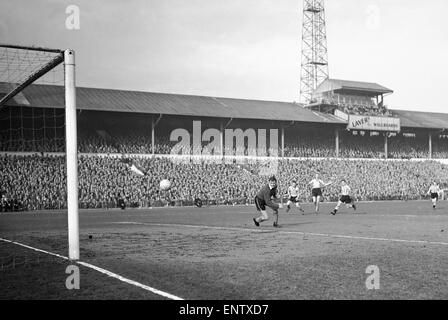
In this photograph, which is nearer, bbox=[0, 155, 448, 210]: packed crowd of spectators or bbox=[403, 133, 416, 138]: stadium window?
bbox=[0, 155, 448, 210]: packed crowd of spectators

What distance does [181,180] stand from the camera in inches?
1738

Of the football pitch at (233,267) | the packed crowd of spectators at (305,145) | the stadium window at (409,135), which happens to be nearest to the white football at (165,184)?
the packed crowd of spectators at (305,145)

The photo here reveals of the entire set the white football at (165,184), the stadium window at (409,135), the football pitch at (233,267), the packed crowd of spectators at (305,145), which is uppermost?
the stadium window at (409,135)

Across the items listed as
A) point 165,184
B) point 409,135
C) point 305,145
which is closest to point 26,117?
point 165,184

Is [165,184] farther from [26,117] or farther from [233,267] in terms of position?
[233,267]

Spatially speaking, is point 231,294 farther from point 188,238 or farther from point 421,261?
point 188,238

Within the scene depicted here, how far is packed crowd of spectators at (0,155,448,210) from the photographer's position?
37.2m

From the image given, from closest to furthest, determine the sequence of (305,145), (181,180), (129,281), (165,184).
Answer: (129,281)
(165,184)
(181,180)
(305,145)

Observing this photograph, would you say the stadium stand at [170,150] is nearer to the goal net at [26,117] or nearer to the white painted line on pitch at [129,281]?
the goal net at [26,117]

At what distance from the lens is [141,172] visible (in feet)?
145

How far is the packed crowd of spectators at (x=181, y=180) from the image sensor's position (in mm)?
37188

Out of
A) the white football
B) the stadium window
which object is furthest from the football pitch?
the stadium window

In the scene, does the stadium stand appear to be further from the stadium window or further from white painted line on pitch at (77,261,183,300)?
white painted line on pitch at (77,261,183,300)

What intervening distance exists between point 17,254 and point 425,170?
55.0m
